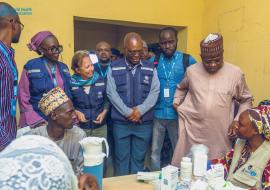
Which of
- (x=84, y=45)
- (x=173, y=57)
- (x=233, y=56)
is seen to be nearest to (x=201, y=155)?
(x=173, y=57)

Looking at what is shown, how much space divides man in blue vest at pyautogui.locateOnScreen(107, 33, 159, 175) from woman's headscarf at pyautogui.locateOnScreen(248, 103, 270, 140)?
131cm

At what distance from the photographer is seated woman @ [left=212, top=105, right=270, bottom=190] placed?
69.9 inches

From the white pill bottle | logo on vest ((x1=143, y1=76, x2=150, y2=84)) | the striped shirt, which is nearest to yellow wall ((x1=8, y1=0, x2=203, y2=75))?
logo on vest ((x1=143, y1=76, x2=150, y2=84))

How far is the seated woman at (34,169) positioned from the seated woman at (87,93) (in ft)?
7.22

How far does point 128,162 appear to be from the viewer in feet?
10.3

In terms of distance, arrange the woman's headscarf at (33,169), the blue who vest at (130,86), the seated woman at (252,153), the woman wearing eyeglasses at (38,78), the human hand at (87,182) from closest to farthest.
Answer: the woman's headscarf at (33,169)
the human hand at (87,182)
the seated woman at (252,153)
the woman wearing eyeglasses at (38,78)
the blue who vest at (130,86)

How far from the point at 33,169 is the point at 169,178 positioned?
1114 mm

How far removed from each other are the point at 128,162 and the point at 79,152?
1.20 meters

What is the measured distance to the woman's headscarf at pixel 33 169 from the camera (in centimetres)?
65

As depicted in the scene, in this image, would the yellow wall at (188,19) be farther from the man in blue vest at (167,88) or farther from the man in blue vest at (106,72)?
the man in blue vest at (167,88)

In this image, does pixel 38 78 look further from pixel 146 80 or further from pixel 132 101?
pixel 146 80

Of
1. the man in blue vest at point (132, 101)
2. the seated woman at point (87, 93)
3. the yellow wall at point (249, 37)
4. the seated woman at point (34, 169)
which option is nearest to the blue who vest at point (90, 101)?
the seated woman at point (87, 93)

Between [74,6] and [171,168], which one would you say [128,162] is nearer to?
[171,168]

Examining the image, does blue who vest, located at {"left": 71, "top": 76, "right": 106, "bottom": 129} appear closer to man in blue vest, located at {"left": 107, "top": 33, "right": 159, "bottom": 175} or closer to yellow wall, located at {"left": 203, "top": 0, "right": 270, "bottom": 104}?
man in blue vest, located at {"left": 107, "top": 33, "right": 159, "bottom": 175}
